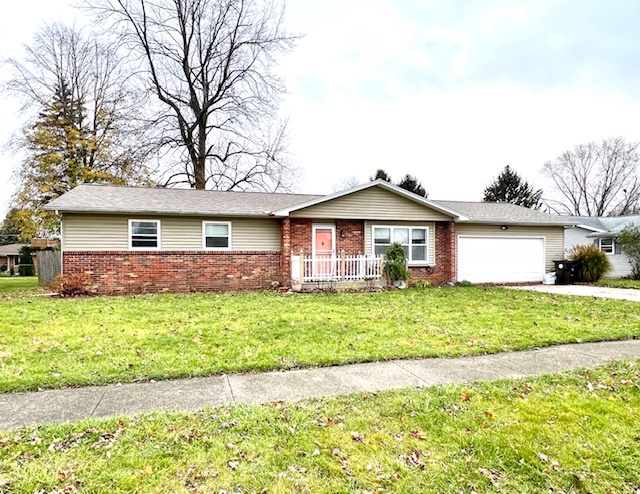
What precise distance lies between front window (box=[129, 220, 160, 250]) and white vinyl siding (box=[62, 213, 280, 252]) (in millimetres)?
153

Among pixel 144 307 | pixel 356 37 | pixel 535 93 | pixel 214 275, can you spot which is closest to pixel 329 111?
pixel 356 37

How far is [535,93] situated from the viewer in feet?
59.7

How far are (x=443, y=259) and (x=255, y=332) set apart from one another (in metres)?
11.2

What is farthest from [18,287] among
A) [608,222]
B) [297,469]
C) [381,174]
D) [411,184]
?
[608,222]

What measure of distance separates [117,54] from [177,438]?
26.8 meters

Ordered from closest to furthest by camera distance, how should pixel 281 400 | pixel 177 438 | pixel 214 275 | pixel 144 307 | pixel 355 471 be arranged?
pixel 355 471
pixel 177 438
pixel 281 400
pixel 144 307
pixel 214 275

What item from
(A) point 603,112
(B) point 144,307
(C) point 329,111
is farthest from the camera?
(A) point 603,112

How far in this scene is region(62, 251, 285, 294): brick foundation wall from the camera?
41.1ft

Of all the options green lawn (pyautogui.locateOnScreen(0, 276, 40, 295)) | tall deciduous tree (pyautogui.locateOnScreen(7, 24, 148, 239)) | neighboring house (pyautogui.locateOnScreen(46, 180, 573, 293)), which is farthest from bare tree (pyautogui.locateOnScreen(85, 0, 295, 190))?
green lawn (pyautogui.locateOnScreen(0, 276, 40, 295))

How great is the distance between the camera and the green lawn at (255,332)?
16.0 ft

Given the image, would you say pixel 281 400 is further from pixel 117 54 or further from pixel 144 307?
pixel 117 54

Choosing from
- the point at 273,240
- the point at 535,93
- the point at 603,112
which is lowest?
the point at 273,240

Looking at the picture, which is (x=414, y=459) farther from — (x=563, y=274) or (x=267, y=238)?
(x=563, y=274)

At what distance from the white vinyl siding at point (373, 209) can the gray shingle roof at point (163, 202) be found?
185 cm
